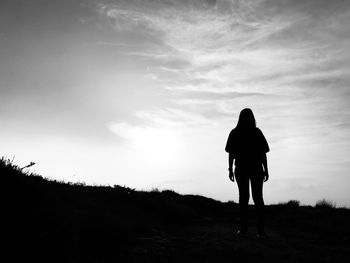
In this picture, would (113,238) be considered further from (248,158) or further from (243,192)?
(248,158)

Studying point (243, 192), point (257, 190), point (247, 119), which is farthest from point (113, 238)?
point (247, 119)

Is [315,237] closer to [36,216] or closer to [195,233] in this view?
[195,233]

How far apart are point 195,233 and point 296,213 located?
5.46m

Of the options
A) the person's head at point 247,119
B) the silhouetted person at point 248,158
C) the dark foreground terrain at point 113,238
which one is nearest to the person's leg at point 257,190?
the silhouetted person at point 248,158

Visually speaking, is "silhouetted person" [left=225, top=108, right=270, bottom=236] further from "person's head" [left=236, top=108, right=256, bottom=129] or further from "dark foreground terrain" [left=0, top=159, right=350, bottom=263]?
"dark foreground terrain" [left=0, top=159, right=350, bottom=263]

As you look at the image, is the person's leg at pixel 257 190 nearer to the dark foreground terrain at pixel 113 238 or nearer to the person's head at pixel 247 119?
the dark foreground terrain at pixel 113 238

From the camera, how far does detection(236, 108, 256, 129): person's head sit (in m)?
7.96

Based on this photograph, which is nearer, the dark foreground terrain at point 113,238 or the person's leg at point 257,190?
the dark foreground terrain at point 113,238

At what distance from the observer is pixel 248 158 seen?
25.9ft

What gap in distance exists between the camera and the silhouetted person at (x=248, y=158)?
7793 mm

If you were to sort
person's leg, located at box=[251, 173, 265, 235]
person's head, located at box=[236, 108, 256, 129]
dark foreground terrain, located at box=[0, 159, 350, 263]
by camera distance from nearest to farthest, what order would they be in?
dark foreground terrain, located at box=[0, 159, 350, 263], person's leg, located at box=[251, 173, 265, 235], person's head, located at box=[236, 108, 256, 129]

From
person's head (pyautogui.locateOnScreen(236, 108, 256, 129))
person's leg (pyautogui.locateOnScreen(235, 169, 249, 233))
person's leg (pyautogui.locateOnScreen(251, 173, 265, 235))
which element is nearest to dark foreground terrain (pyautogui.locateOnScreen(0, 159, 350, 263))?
person's leg (pyautogui.locateOnScreen(235, 169, 249, 233))

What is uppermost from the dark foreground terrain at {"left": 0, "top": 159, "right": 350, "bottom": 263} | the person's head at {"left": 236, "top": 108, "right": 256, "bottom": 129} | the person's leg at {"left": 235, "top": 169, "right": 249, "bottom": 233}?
the person's head at {"left": 236, "top": 108, "right": 256, "bottom": 129}

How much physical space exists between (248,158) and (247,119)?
88cm
